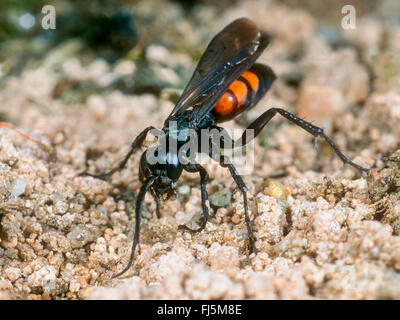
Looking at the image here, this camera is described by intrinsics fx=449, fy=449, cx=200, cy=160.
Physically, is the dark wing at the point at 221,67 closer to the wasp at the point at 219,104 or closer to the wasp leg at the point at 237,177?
the wasp at the point at 219,104

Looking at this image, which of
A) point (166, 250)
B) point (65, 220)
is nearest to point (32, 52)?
point (65, 220)

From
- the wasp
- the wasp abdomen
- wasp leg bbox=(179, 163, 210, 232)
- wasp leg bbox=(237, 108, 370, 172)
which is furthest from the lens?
the wasp abdomen

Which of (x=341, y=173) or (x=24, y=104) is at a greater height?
(x=24, y=104)

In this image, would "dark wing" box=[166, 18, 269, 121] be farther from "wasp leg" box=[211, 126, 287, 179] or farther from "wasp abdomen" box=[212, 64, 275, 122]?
"wasp leg" box=[211, 126, 287, 179]

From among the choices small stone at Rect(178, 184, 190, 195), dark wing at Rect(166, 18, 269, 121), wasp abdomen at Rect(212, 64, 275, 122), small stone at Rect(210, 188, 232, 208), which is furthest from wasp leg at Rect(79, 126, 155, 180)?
small stone at Rect(210, 188, 232, 208)

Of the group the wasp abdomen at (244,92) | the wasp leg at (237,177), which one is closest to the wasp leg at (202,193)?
the wasp leg at (237,177)

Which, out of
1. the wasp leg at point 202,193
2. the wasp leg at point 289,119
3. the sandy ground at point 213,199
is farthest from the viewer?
the wasp leg at point 289,119

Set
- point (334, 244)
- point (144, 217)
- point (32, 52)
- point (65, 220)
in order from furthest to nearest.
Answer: point (32, 52), point (144, 217), point (65, 220), point (334, 244)
